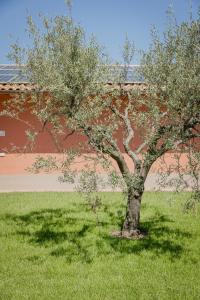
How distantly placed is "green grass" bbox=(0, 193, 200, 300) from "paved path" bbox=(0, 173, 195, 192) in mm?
2647

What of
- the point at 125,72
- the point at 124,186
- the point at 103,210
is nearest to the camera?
the point at 124,186

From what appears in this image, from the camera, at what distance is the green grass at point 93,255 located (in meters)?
5.95

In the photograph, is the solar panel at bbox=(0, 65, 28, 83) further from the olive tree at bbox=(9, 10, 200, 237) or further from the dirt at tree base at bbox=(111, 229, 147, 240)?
the dirt at tree base at bbox=(111, 229, 147, 240)

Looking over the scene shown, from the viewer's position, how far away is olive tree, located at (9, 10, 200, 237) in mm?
7023

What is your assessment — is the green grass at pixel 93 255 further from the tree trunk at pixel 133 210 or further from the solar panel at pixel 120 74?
the solar panel at pixel 120 74

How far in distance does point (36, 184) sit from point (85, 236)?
658 cm

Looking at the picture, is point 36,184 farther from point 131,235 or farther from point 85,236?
point 131,235

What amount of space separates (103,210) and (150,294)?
4.94 metres

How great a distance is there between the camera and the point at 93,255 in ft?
24.0

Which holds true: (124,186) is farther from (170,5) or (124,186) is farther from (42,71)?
(170,5)

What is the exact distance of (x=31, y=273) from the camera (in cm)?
660

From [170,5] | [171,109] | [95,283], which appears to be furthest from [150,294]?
[170,5]

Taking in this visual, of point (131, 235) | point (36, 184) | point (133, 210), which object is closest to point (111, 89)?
point (133, 210)

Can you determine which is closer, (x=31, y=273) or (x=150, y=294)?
(x=150, y=294)
